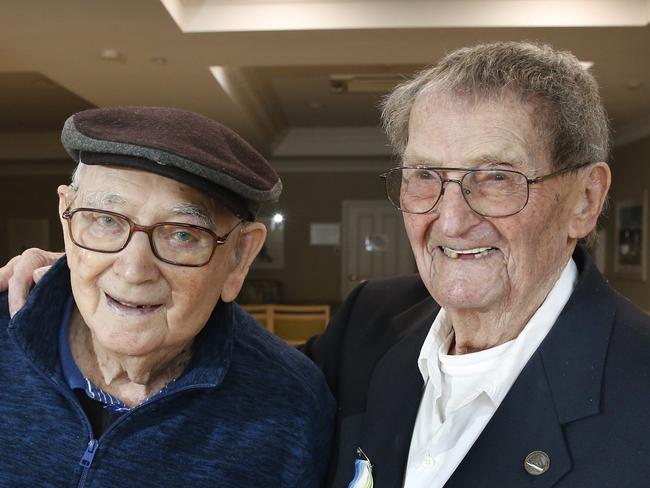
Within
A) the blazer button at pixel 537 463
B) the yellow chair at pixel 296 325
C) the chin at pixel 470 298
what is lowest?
the yellow chair at pixel 296 325

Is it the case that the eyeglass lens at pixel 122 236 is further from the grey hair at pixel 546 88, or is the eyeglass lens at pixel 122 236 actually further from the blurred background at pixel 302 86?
the grey hair at pixel 546 88

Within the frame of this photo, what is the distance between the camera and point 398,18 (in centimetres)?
375

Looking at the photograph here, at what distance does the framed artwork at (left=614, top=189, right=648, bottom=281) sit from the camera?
6.77 metres

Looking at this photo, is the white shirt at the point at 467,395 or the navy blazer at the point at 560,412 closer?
the navy blazer at the point at 560,412

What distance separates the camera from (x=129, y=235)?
1.10m

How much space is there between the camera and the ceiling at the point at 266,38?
3676mm

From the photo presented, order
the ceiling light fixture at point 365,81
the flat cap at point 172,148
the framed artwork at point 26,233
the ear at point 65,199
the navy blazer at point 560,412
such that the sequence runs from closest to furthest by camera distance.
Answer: the navy blazer at point 560,412 < the flat cap at point 172,148 < the ear at point 65,199 < the ceiling light fixture at point 365,81 < the framed artwork at point 26,233

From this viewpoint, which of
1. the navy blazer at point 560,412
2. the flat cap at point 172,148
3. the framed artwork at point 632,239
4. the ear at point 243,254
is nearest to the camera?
the navy blazer at point 560,412

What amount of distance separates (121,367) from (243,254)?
1.10 ft

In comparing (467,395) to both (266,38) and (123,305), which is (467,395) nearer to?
(123,305)

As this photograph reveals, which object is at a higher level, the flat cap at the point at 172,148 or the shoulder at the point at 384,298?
the flat cap at the point at 172,148

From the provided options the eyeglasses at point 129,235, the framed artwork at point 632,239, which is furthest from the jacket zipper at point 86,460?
the framed artwork at point 632,239

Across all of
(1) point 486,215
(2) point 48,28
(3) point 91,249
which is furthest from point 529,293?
(2) point 48,28

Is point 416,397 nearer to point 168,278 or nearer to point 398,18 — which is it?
point 168,278
